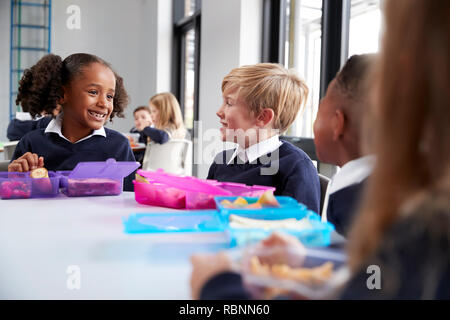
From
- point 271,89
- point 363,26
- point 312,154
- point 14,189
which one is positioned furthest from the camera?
point 312,154

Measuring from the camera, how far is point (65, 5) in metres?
6.26

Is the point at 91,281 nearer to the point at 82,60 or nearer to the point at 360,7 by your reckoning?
the point at 82,60

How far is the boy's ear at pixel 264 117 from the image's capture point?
1480mm

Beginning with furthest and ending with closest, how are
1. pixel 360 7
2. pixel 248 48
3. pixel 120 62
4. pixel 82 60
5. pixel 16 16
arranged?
pixel 120 62
pixel 16 16
pixel 248 48
pixel 360 7
pixel 82 60

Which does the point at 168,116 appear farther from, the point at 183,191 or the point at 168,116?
the point at 183,191

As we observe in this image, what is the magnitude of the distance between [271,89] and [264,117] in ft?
0.32

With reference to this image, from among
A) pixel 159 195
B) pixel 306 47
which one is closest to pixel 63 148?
pixel 159 195

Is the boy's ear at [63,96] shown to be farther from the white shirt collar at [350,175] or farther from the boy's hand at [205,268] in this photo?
the boy's hand at [205,268]

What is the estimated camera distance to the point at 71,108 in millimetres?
1602

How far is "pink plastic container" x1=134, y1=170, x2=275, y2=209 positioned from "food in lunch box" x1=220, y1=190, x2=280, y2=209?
0.08m

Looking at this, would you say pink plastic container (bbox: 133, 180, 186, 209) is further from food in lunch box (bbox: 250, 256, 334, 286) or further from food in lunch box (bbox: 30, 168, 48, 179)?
food in lunch box (bbox: 250, 256, 334, 286)

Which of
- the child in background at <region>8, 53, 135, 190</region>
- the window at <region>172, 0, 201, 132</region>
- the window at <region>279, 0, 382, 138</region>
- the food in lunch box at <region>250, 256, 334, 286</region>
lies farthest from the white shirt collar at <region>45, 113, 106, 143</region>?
the window at <region>172, 0, 201, 132</region>

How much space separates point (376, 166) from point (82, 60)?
1430mm
